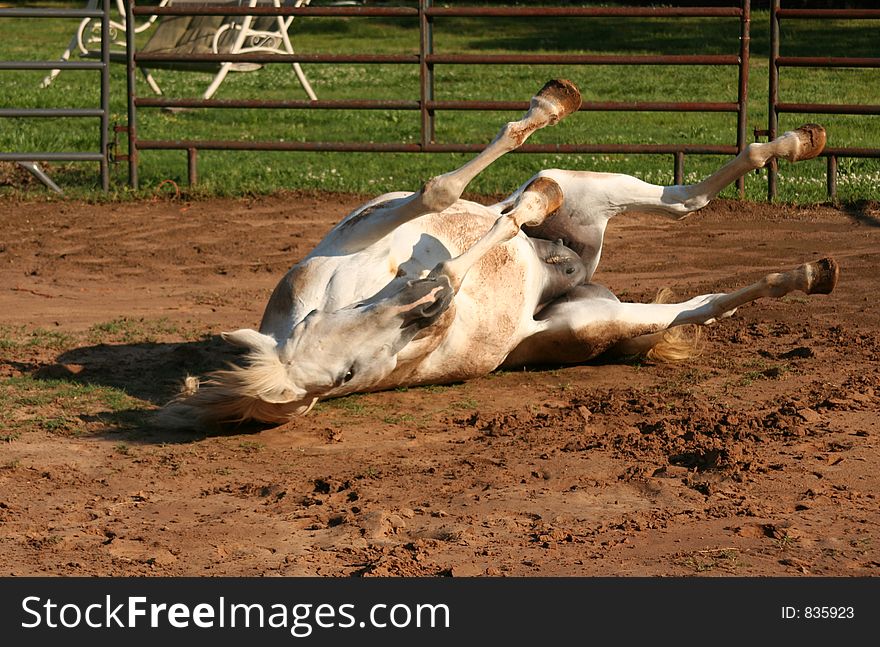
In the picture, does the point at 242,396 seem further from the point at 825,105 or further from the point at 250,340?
the point at 825,105

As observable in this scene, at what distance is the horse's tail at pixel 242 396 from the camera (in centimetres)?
432

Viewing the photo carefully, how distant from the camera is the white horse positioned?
4.45 m

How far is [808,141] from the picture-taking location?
20.0 ft

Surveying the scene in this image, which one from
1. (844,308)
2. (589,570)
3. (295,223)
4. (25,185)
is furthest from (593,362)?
(25,185)

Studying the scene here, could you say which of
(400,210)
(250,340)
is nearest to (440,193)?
(400,210)

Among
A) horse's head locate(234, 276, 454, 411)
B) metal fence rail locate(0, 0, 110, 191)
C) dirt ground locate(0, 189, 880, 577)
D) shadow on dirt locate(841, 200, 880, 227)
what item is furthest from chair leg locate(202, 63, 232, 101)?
horse's head locate(234, 276, 454, 411)

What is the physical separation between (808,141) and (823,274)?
3.11 feet

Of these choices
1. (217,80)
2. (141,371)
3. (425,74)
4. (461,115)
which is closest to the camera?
(141,371)

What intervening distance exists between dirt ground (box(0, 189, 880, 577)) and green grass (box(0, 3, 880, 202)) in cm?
300

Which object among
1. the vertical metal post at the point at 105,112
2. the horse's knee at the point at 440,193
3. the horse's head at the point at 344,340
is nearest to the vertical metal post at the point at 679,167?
the vertical metal post at the point at 105,112

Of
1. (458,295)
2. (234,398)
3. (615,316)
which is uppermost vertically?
(458,295)

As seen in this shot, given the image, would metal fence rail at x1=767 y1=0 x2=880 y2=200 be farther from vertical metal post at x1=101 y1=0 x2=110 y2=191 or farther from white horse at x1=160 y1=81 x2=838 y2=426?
vertical metal post at x1=101 y1=0 x2=110 y2=191

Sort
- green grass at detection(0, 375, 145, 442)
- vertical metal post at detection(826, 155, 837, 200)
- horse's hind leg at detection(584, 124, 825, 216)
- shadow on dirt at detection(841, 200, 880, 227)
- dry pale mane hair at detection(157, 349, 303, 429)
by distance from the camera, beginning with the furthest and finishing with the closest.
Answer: vertical metal post at detection(826, 155, 837, 200), shadow on dirt at detection(841, 200, 880, 227), horse's hind leg at detection(584, 124, 825, 216), green grass at detection(0, 375, 145, 442), dry pale mane hair at detection(157, 349, 303, 429)

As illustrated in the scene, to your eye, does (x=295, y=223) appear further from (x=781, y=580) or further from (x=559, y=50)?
(x=559, y=50)
